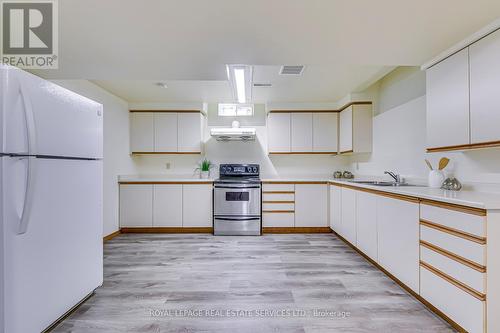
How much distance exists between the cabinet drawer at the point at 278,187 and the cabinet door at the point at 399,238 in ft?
5.77

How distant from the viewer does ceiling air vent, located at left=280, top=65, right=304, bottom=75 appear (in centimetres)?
284

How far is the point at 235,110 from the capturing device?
4.86 metres

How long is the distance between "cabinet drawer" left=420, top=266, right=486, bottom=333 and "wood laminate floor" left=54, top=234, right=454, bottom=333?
142 mm

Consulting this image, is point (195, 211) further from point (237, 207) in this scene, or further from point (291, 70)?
point (291, 70)

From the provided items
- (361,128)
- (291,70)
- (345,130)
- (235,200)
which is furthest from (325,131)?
(235,200)

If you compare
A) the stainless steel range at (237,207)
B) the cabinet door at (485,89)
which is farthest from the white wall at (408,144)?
the stainless steel range at (237,207)

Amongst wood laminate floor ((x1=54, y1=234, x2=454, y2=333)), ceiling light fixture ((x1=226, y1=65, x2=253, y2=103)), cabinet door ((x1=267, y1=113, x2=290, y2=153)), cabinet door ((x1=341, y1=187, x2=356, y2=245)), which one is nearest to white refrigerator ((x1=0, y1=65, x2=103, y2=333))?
wood laminate floor ((x1=54, y1=234, x2=454, y2=333))

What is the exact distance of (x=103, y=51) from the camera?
2.22 metres

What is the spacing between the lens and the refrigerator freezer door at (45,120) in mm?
1400

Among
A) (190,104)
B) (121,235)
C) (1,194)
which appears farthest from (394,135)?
(121,235)

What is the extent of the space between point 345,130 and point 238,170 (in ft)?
6.57

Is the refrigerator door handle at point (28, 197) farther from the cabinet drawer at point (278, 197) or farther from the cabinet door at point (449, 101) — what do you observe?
the cabinet drawer at point (278, 197)

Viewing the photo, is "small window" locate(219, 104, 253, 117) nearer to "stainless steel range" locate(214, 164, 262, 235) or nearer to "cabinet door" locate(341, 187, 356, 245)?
"stainless steel range" locate(214, 164, 262, 235)

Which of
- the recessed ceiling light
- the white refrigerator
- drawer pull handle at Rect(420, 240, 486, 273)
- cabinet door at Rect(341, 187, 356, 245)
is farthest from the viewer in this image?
the recessed ceiling light
